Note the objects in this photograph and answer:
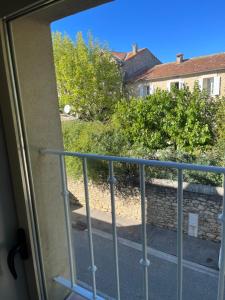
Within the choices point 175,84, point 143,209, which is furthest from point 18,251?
point 175,84

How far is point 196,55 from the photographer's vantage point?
6.37 ft

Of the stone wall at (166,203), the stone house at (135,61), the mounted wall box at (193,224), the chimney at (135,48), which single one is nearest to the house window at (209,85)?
the stone house at (135,61)

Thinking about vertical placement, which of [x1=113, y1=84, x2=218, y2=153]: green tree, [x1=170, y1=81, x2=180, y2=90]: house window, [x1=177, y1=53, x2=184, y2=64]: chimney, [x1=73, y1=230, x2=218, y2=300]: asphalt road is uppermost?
[x1=177, y1=53, x2=184, y2=64]: chimney

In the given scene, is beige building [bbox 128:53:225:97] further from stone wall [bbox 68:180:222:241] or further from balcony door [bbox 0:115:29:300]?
balcony door [bbox 0:115:29:300]

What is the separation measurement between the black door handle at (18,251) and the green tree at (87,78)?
148cm

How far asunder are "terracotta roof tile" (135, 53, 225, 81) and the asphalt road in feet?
7.90

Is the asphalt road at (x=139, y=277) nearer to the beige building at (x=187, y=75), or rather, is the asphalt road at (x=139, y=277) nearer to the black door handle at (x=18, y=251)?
the black door handle at (x=18, y=251)

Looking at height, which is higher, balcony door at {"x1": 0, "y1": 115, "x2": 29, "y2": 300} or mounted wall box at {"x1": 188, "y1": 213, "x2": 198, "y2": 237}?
balcony door at {"x1": 0, "y1": 115, "x2": 29, "y2": 300}

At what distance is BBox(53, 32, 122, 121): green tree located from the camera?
7.82ft

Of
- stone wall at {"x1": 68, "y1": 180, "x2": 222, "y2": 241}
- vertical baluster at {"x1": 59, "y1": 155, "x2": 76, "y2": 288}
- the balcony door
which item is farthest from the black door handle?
stone wall at {"x1": 68, "y1": 180, "x2": 222, "y2": 241}

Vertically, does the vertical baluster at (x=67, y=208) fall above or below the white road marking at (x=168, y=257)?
above

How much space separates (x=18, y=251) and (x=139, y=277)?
8.26 feet

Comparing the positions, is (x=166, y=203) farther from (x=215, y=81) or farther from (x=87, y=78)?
(x=87, y=78)

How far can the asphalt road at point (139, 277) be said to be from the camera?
2646 mm
